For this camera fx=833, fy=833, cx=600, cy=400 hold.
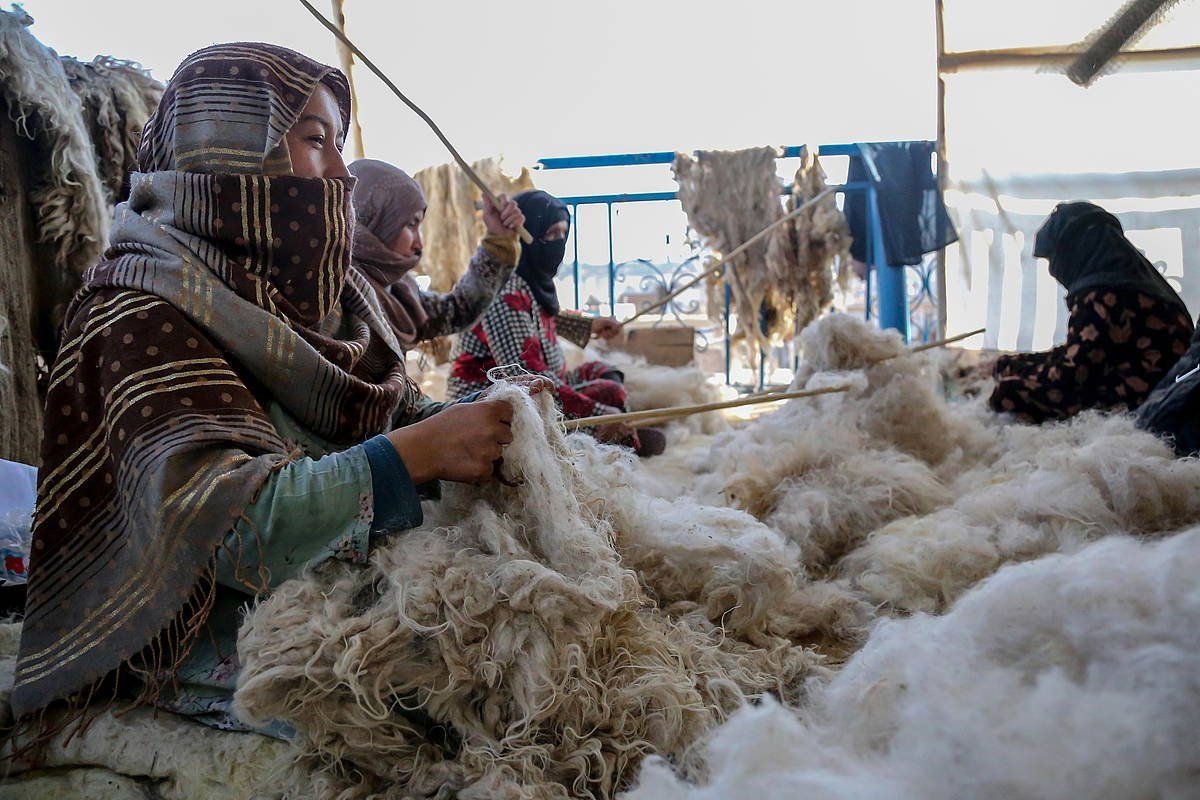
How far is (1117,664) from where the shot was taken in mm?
779

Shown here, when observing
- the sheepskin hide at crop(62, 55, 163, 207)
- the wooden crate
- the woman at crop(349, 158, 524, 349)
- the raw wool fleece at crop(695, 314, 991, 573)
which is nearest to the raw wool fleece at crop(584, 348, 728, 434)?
the wooden crate

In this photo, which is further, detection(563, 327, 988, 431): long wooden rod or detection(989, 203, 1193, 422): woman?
detection(989, 203, 1193, 422): woman

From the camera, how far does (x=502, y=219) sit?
296 centimetres

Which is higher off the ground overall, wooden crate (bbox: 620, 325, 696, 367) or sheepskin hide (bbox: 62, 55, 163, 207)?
sheepskin hide (bbox: 62, 55, 163, 207)

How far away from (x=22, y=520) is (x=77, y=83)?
4.41 feet

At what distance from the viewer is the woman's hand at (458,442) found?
1.27 meters

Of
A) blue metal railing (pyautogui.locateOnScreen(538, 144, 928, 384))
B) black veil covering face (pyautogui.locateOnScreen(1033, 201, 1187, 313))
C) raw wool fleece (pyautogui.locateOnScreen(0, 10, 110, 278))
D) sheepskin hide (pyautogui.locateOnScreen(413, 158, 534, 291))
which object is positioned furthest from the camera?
sheepskin hide (pyautogui.locateOnScreen(413, 158, 534, 291))

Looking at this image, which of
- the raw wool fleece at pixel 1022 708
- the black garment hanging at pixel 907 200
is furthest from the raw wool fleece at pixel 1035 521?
the black garment hanging at pixel 907 200

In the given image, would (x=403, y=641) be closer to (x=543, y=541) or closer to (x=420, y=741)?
(x=420, y=741)

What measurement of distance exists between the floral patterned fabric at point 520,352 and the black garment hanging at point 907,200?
1965 mm

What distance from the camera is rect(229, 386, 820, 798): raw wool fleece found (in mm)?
1054

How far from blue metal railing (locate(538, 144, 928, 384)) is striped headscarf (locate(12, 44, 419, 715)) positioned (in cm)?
378

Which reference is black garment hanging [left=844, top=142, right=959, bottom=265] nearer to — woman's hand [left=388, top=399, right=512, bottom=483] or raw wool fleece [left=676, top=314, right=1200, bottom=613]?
raw wool fleece [left=676, top=314, right=1200, bottom=613]

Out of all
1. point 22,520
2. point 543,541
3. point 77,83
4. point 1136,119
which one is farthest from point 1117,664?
point 1136,119
